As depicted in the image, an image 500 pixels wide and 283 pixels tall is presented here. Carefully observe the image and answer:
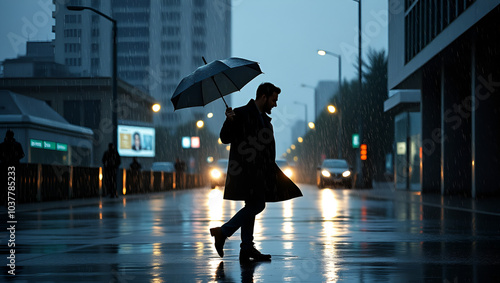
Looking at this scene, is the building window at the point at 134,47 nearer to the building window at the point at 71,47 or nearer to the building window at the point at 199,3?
the building window at the point at 199,3

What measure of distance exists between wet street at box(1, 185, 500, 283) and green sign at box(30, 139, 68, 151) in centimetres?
1819

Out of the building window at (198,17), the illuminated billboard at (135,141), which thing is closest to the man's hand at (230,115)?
the illuminated billboard at (135,141)

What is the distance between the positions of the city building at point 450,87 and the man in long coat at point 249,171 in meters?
15.1

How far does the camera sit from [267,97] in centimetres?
816

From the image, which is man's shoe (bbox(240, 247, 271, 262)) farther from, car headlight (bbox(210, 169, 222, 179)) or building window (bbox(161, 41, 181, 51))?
building window (bbox(161, 41, 181, 51))

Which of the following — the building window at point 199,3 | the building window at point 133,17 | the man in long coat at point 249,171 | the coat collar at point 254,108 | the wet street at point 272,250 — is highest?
the building window at point 199,3

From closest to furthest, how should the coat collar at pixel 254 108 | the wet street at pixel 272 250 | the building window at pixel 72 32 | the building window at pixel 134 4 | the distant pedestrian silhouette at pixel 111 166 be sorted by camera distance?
1. the wet street at pixel 272 250
2. the coat collar at pixel 254 108
3. the distant pedestrian silhouette at pixel 111 166
4. the building window at pixel 72 32
5. the building window at pixel 134 4

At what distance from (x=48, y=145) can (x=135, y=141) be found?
17.8 meters

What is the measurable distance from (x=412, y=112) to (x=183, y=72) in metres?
143

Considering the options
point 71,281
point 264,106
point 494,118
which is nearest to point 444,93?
point 494,118

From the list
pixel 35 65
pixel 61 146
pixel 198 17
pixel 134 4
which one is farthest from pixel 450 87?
pixel 198 17

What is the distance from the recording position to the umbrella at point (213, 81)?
26.9ft

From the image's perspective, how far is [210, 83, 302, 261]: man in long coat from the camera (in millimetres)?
7891

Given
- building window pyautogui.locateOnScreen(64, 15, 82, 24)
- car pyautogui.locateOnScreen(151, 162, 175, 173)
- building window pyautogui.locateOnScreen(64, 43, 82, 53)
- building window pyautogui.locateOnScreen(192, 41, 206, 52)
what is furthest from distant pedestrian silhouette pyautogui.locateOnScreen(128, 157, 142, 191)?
building window pyautogui.locateOnScreen(192, 41, 206, 52)
